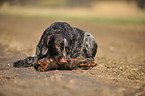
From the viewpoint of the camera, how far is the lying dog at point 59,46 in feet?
16.6

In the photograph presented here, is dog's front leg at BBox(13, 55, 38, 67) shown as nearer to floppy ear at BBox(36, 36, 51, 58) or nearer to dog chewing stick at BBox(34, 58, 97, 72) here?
floppy ear at BBox(36, 36, 51, 58)

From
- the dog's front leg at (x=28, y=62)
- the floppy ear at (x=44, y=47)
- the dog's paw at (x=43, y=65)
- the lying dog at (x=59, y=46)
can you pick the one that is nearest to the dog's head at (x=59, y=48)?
the lying dog at (x=59, y=46)

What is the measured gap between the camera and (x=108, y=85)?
4129 millimetres

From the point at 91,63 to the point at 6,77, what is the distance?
2483 millimetres

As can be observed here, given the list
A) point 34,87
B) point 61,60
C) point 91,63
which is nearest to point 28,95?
point 34,87

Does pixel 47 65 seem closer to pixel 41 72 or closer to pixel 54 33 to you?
pixel 41 72

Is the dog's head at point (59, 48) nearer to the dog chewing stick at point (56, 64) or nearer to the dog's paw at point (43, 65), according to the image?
the dog chewing stick at point (56, 64)

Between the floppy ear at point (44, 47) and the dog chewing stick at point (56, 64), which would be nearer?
the dog chewing stick at point (56, 64)

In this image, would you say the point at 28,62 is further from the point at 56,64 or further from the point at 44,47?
the point at 56,64

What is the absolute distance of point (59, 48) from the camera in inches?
198

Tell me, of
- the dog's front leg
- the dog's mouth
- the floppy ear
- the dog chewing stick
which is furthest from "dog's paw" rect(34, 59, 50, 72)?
the dog's front leg

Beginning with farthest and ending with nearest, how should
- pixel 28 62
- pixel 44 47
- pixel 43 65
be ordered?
1. pixel 28 62
2. pixel 44 47
3. pixel 43 65

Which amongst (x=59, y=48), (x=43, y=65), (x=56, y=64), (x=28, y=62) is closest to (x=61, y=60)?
(x=56, y=64)

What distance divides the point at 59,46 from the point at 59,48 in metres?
0.05
